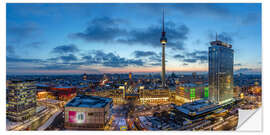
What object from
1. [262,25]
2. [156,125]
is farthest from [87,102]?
[262,25]

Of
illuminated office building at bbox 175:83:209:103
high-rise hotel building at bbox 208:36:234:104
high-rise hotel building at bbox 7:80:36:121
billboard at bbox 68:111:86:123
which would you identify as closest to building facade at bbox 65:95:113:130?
billboard at bbox 68:111:86:123

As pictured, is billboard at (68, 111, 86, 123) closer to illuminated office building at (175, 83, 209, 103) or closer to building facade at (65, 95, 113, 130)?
building facade at (65, 95, 113, 130)

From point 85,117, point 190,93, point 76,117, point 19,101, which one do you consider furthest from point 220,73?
point 19,101

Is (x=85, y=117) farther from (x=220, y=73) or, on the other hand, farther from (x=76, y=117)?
(x=220, y=73)

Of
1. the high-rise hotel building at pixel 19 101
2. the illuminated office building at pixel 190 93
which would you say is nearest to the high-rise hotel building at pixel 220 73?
the illuminated office building at pixel 190 93
